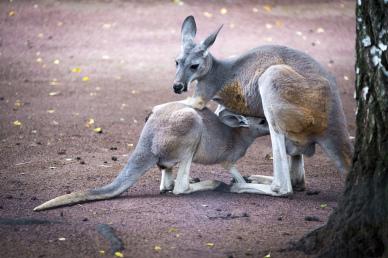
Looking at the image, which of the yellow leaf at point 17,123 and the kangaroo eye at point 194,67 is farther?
the yellow leaf at point 17,123

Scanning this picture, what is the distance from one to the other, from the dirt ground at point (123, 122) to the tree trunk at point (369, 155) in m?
0.44

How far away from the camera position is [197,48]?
700 centimetres

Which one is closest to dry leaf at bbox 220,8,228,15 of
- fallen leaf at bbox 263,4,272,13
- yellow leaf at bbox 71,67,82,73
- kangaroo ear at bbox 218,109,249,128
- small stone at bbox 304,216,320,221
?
fallen leaf at bbox 263,4,272,13

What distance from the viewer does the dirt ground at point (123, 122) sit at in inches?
209

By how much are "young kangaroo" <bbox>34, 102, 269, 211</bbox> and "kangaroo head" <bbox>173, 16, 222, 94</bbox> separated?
0.79ft

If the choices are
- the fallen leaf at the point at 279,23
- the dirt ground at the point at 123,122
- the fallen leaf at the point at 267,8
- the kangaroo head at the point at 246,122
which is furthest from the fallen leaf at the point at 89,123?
the fallen leaf at the point at 267,8

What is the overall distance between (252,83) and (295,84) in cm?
50

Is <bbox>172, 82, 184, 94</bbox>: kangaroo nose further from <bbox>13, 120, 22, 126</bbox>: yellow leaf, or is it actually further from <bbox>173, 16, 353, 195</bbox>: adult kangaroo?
<bbox>13, 120, 22, 126</bbox>: yellow leaf

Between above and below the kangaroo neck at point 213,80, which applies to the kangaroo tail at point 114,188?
below

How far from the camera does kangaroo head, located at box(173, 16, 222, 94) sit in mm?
6863

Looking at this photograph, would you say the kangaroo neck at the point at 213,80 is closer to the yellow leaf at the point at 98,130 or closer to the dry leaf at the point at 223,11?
the yellow leaf at the point at 98,130

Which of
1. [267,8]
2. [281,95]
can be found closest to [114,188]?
[281,95]

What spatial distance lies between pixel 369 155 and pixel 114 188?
2.39 meters

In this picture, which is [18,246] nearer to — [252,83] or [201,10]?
[252,83]
